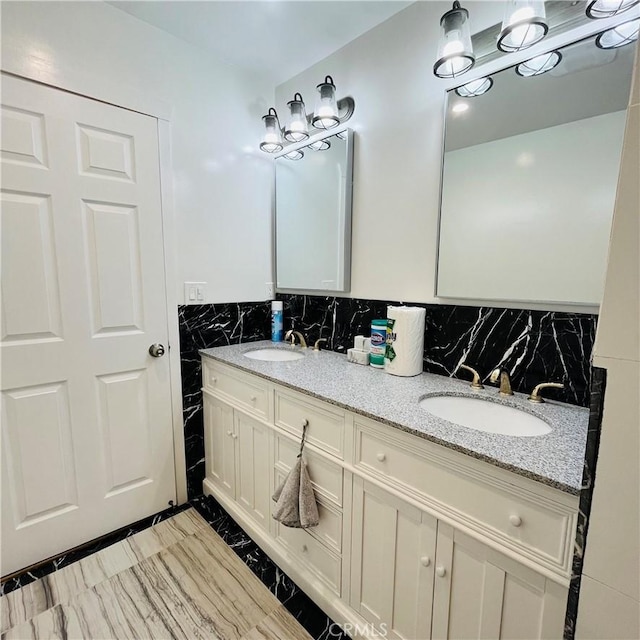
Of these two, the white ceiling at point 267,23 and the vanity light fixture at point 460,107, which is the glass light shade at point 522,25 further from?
the white ceiling at point 267,23

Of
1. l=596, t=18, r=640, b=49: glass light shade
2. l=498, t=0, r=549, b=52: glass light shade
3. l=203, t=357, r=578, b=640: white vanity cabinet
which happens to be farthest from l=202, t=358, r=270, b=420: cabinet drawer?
l=596, t=18, r=640, b=49: glass light shade

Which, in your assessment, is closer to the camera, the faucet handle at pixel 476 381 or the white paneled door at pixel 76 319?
the faucet handle at pixel 476 381

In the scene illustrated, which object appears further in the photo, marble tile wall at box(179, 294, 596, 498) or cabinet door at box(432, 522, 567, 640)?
marble tile wall at box(179, 294, 596, 498)

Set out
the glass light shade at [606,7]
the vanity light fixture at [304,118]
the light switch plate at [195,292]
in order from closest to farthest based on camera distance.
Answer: the glass light shade at [606,7] < the vanity light fixture at [304,118] < the light switch plate at [195,292]

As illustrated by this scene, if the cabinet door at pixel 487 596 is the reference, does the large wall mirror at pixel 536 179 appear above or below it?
above

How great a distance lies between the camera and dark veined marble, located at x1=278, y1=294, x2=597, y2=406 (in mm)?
1126

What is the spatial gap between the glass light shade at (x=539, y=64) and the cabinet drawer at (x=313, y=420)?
1377 millimetres

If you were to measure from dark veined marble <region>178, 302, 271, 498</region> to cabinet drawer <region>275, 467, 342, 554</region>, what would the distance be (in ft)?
3.22

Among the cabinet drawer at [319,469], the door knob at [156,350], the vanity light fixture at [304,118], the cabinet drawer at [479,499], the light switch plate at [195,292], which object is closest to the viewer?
the cabinet drawer at [479,499]

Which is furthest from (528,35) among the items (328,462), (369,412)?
(328,462)

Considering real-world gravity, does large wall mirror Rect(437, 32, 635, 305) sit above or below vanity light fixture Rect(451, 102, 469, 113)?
below

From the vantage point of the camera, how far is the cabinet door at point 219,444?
180 cm

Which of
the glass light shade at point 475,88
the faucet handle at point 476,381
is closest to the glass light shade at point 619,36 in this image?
the glass light shade at point 475,88

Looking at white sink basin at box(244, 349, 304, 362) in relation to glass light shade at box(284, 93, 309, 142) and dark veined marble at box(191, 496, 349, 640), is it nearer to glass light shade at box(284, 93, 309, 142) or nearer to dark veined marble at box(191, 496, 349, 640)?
dark veined marble at box(191, 496, 349, 640)
